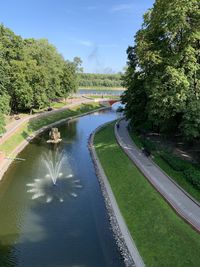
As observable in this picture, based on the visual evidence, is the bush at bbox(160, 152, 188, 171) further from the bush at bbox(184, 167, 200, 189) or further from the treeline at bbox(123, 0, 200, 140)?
the treeline at bbox(123, 0, 200, 140)

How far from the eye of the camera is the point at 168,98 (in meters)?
35.9

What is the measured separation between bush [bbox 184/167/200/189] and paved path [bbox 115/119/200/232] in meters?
1.42

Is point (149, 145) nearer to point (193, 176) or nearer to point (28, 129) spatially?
point (193, 176)

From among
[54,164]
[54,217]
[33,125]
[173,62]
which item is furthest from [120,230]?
[33,125]

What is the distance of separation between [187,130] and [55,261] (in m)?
18.3

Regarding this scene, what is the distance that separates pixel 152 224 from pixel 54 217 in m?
8.11

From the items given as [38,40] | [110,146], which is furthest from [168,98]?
[38,40]

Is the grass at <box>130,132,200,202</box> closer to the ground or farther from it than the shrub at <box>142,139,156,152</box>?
closer to the ground

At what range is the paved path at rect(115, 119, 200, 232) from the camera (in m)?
23.6

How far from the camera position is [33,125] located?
6372 cm

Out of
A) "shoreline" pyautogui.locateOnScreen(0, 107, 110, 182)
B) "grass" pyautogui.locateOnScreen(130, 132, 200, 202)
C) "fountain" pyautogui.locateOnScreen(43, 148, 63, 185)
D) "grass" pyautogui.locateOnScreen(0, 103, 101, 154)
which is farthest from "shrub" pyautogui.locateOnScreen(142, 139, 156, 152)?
"grass" pyautogui.locateOnScreen(0, 103, 101, 154)

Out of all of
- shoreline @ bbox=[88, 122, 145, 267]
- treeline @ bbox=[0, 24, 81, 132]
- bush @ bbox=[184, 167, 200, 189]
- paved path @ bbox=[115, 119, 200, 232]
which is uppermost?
treeline @ bbox=[0, 24, 81, 132]

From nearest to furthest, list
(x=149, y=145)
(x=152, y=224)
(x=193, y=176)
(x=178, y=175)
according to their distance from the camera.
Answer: (x=152, y=224) → (x=193, y=176) → (x=178, y=175) → (x=149, y=145)

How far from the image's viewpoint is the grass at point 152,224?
19.8 m
